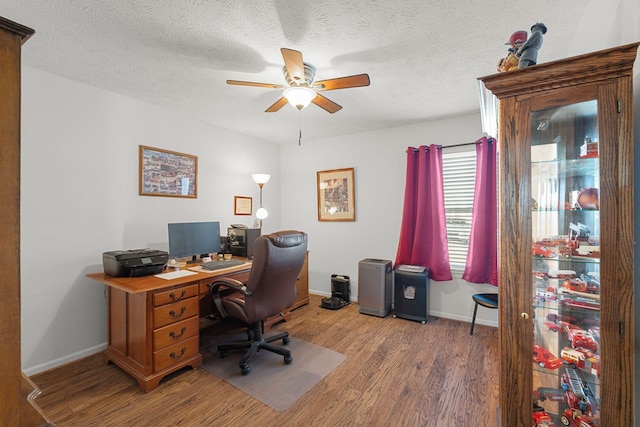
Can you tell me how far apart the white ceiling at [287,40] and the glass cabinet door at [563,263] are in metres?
0.47

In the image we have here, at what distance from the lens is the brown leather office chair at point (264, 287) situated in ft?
6.93

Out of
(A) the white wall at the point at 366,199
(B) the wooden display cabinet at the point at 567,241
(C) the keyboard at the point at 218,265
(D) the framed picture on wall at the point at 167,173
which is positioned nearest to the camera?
(B) the wooden display cabinet at the point at 567,241

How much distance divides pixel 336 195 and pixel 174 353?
2761mm

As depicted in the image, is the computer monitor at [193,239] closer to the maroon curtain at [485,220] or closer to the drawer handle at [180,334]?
the drawer handle at [180,334]

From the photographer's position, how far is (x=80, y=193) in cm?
242

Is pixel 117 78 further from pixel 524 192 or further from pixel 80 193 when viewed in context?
pixel 524 192

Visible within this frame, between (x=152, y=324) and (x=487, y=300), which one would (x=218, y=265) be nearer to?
(x=152, y=324)

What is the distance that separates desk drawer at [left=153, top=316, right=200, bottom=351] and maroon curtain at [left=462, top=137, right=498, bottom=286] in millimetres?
2858

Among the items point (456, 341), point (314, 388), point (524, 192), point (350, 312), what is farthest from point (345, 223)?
point (524, 192)

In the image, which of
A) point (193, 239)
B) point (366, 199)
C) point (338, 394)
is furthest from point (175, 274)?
point (366, 199)

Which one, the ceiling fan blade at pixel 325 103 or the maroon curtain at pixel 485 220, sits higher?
the ceiling fan blade at pixel 325 103

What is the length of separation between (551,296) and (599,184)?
1.84 ft

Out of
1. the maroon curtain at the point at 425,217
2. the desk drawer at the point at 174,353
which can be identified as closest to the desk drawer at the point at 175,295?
the desk drawer at the point at 174,353

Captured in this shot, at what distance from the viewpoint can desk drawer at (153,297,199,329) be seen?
6.64ft
